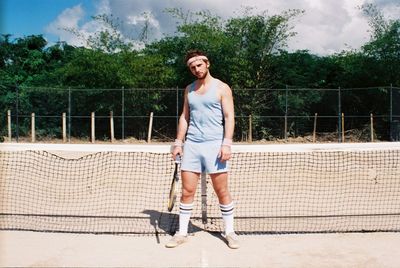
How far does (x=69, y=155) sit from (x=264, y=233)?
10431 mm

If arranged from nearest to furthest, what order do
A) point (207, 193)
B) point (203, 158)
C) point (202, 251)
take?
point (202, 251) → point (203, 158) → point (207, 193)

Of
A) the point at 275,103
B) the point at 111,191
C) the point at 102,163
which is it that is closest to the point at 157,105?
the point at 275,103

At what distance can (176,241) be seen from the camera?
16.1 feet

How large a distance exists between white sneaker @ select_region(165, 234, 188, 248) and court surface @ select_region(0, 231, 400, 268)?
0.19ft

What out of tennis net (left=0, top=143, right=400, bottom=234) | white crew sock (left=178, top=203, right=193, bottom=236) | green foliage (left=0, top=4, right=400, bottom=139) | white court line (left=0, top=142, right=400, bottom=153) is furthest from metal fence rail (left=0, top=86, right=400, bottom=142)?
white crew sock (left=178, top=203, right=193, bottom=236)

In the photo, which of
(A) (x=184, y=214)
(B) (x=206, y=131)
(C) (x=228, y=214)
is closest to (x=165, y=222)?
(A) (x=184, y=214)

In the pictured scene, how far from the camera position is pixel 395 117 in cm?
2170

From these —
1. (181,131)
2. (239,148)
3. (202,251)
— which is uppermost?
(181,131)

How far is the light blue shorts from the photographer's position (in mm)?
4812

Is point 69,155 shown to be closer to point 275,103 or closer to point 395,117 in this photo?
point 275,103

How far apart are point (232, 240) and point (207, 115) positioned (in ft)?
4.08

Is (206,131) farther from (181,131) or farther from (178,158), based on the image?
(178,158)

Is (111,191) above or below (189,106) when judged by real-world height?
below

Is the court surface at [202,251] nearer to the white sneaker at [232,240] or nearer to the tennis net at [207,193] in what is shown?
the white sneaker at [232,240]
